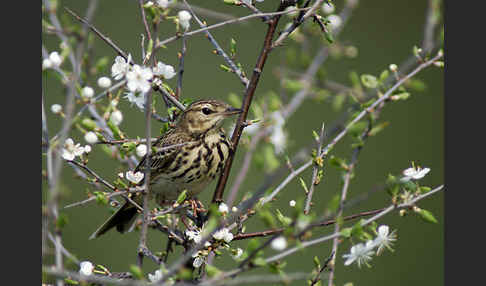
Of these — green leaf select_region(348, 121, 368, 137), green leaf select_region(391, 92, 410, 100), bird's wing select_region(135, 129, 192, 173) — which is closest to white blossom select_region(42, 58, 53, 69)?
green leaf select_region(348, 121, 368, 137)

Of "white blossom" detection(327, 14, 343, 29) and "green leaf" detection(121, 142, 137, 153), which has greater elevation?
"white blossom" detection(327, 14, 343, 29)

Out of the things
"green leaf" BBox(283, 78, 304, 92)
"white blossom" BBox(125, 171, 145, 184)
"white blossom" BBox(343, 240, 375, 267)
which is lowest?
"white blossom" BBox(343, 240, 375, 267)

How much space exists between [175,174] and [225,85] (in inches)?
113

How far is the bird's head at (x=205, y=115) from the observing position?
317cm

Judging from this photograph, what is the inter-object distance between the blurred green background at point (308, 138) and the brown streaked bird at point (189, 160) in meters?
1.68

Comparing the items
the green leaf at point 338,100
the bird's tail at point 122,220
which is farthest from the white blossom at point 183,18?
the bird's tail at point 122,220

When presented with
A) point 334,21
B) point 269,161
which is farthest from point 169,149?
point 269,161

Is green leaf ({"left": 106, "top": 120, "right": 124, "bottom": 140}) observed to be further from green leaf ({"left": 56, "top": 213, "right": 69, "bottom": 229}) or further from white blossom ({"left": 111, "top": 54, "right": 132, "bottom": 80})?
green leaf ({"left": 56, "top": 213, "right": 69, "bottom": 229})

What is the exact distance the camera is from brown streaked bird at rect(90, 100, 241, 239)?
327 centimetres

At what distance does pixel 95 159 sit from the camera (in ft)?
18.4

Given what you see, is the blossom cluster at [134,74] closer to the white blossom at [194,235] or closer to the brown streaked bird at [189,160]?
the white blossom at [194,235]

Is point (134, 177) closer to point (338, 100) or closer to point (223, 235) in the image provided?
point (223, 235)

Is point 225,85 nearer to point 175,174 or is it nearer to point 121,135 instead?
point 175,174

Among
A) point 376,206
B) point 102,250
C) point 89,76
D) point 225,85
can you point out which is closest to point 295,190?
point 376,206
